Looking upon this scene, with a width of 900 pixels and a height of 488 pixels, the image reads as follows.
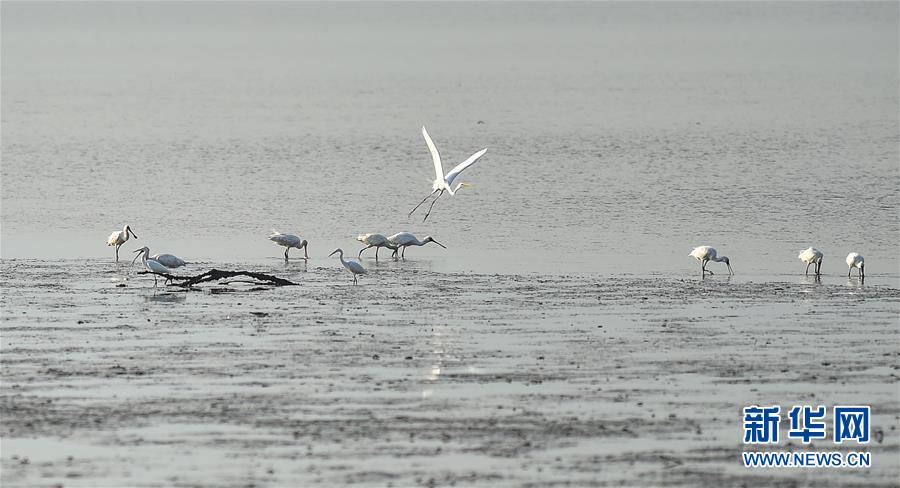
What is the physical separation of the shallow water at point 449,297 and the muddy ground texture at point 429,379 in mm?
48

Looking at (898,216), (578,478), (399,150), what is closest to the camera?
(578,478)

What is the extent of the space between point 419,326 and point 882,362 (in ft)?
17.3

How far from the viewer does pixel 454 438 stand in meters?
13.7

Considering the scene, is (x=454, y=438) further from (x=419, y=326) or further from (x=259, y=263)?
(x=259, y=263)

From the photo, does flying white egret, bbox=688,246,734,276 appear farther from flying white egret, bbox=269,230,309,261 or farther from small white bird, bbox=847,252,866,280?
flying white egret, bbox=269,230,309,261

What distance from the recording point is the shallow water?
13.5 metres

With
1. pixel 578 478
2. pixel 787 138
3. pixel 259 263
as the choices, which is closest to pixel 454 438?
pixel 578 478

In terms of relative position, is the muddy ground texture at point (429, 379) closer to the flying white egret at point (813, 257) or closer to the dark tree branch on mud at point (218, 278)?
the dark tree branch on mud at point (218, 278)

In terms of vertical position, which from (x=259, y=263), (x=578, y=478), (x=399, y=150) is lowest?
(x=578, y=478)

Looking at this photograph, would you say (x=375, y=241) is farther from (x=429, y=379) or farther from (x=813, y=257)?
(x=429, y=379)

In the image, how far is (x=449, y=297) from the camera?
2169cm

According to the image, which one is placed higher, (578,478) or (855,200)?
(855,200)
